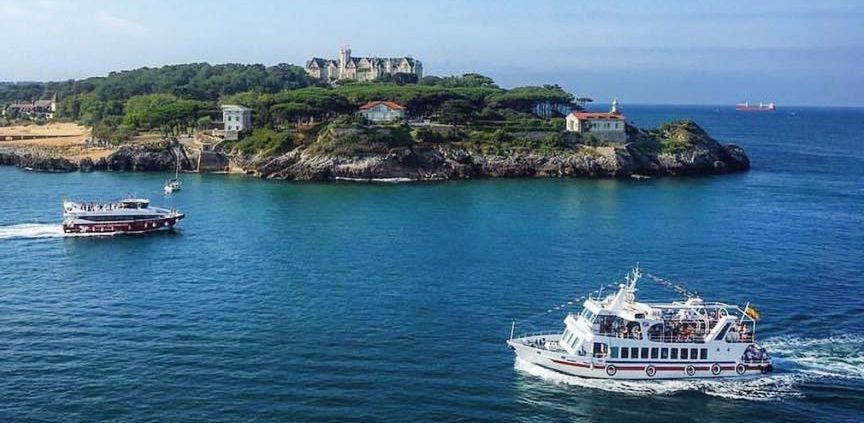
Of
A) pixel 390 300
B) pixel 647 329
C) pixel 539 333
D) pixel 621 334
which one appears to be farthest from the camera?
pixel 390 300

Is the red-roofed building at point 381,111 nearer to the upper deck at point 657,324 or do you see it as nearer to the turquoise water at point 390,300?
the turquoise water at point 390,300

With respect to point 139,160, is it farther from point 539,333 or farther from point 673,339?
point 673,339

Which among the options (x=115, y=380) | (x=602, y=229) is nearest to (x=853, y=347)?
(x=602, y=229)

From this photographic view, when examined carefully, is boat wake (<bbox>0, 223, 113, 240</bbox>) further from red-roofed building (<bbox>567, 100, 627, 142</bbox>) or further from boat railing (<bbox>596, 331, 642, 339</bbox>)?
red-roofed building (<bbox>567, 100, 627, 142</bbox>)

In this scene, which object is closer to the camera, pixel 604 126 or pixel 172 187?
pixel 172 187

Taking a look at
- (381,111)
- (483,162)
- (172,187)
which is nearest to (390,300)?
(172,187)

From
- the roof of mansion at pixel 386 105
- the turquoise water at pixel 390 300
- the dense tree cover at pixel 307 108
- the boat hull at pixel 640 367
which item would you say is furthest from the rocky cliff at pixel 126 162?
the boat hull at pixel 640 367

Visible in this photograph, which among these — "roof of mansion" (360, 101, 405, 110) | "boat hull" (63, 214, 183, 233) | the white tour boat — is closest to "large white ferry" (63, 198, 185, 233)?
"boat hull" (63, 214, 183, 233)
